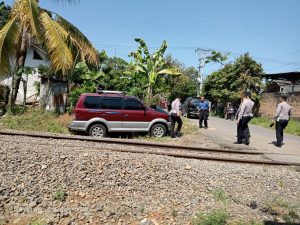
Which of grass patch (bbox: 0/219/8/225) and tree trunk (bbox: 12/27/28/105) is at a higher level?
tree trunk (bbox: 12/27/28/105)

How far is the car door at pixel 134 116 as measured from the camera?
46.0 ft

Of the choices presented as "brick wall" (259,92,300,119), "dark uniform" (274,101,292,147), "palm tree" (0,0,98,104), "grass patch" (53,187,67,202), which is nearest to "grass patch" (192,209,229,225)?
"grass patch" (53,187,67,202)

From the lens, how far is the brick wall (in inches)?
1008

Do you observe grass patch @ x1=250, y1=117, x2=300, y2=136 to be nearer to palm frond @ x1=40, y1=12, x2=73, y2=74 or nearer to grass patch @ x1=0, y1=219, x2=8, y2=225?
palm frond @ x1=40, y1=12, x2=73, y2=74

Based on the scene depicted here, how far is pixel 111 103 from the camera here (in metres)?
14.0

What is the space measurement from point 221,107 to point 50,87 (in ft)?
78.1

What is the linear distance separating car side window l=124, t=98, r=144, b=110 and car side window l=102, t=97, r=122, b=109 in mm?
244

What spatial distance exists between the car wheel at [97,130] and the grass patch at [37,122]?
4.61ft

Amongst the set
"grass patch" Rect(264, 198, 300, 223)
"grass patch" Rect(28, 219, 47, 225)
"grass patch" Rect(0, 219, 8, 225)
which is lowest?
"grass patch" Rect(0, 219, 8, 225)

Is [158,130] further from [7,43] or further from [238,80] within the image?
[238,80]

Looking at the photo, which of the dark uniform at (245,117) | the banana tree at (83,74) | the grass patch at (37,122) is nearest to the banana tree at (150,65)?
the banana tree at (83,74)

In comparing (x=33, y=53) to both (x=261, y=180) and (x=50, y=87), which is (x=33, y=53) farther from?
(x=261, y=180)

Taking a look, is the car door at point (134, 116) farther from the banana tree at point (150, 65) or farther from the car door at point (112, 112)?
the banana tree at point (150, 65)

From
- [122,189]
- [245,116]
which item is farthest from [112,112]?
[122,189]
